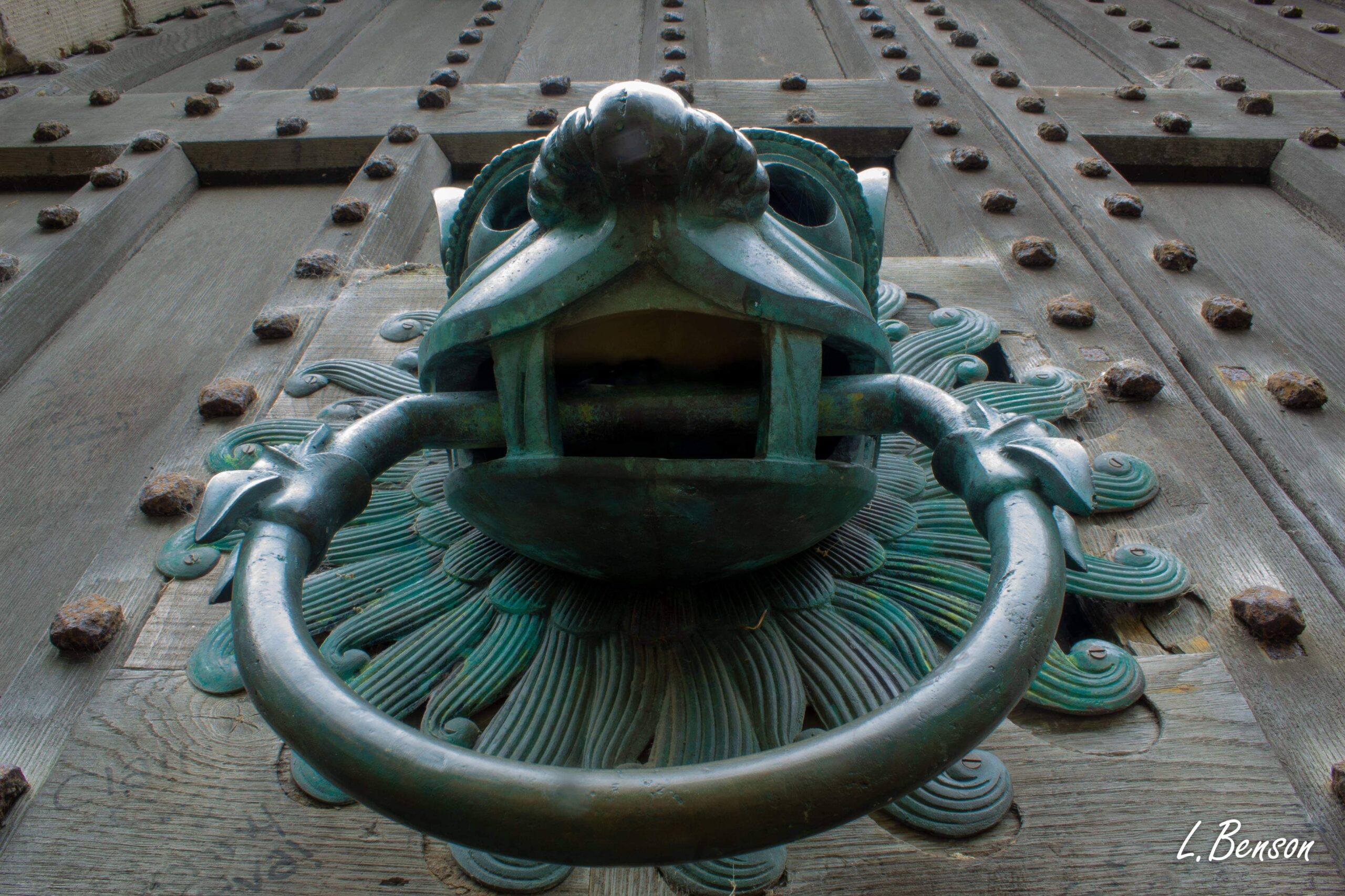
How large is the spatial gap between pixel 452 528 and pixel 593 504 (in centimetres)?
43

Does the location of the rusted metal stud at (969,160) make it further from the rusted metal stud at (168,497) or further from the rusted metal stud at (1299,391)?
the rusted metal stud at (168,497)

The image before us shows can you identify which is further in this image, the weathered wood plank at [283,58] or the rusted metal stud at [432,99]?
the weathered wood plank at [283,58]

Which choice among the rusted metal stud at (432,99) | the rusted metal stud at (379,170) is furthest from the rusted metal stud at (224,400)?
the rusted metal stud at (432,99)

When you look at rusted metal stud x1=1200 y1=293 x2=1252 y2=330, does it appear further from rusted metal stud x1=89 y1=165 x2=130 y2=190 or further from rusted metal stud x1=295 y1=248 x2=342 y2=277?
rusted metal stud x1=89 y1=165 x2=130 y2=190

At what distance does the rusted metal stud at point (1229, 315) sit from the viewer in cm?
153

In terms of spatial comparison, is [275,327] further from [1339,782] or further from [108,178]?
[1339,782]

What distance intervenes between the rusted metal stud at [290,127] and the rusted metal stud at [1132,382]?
2020 millimetres

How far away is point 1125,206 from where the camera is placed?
1.87m

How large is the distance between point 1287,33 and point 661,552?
10.3ft

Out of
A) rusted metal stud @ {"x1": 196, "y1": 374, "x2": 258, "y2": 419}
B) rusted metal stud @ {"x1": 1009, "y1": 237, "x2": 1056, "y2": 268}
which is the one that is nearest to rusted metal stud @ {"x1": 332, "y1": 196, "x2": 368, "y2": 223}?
rusted metal stud @ {"x1": 196, "y1": 374, "x2": 258, "y2": 419}

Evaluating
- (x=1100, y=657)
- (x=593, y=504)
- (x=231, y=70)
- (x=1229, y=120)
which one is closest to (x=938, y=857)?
(x=1100, y=657)

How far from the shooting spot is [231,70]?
296 cm

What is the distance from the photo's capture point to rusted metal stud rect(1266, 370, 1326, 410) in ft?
4.41

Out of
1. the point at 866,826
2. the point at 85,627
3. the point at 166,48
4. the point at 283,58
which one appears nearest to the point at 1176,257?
the point at 866,826
